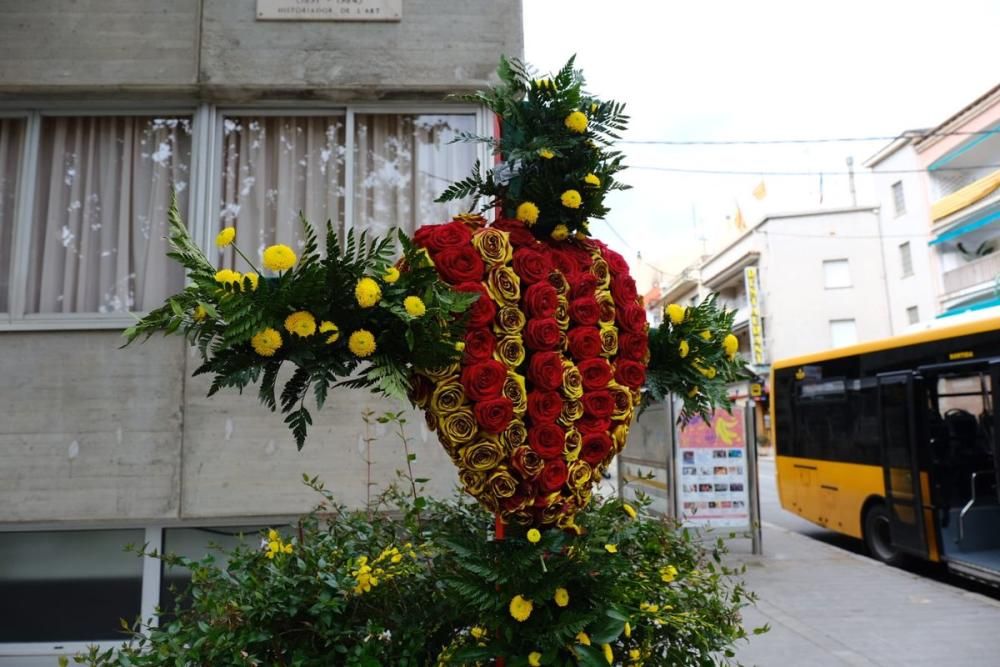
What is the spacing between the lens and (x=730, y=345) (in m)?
2.81

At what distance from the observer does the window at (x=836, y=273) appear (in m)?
36.3

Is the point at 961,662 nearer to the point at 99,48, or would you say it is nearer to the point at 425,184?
the point at 425,184

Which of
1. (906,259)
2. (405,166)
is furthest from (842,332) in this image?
(405,166)

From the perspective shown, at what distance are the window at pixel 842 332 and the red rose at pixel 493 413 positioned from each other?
124 ft

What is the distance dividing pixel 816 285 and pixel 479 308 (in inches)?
1499

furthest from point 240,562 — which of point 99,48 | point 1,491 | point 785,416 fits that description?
point 785,416

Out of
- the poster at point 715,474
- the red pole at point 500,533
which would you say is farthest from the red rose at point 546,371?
the poster at point 715,474

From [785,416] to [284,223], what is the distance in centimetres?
999

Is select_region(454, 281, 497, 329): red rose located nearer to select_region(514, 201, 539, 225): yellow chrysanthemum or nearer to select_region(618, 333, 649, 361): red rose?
select_region(514, 201, 539, 225): yellow chrysanthemum

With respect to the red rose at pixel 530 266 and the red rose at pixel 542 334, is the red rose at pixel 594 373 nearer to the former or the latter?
the red rose at pixel 542 334

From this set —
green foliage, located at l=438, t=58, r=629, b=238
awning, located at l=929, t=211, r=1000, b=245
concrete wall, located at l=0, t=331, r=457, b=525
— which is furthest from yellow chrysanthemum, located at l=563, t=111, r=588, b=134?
awning, located at l=929, t=211, r=1000, b=245

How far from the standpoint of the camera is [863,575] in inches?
357

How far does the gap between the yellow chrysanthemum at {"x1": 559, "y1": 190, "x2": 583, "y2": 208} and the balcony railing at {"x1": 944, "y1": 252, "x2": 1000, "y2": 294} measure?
2765 cm

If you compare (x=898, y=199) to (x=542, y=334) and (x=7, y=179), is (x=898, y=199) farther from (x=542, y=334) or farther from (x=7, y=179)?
(x=542, y=334)
